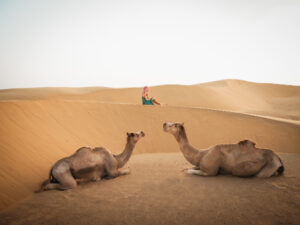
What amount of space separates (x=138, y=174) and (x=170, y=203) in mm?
2150

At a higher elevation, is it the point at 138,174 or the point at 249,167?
the point at 249,167

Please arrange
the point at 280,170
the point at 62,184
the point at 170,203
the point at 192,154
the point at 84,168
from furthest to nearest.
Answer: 1. the point at 192,154
2. the point at 280,170
3. the point at 84,168
4. the point at 62,184
5. the point at 170,203

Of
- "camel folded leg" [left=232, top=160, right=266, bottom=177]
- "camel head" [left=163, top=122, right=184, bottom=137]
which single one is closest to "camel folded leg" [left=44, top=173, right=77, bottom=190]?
"camel head" [left=163, top=122, right=184, bottom=137]

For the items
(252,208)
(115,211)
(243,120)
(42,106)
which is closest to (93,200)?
(115,211)

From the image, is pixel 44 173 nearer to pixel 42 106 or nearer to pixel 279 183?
pixel 42 106

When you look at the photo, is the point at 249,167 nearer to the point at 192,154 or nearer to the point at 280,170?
the point at 280,170

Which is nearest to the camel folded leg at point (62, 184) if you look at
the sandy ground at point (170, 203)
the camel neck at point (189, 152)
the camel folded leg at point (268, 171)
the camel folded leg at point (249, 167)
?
the sandy ground at point (170, 203)

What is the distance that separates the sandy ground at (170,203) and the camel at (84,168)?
22 centimetres

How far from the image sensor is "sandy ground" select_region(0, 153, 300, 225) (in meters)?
3.35

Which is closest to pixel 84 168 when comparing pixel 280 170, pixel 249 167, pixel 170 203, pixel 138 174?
pixel 138 174

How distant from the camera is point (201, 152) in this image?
5.85 meters

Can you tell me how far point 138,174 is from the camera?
19.5ft

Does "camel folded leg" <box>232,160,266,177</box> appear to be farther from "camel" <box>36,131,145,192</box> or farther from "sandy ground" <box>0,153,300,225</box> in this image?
"camel" <box>36,131,145,192</box>

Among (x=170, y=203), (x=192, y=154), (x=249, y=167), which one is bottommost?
(x=170, y=203)
